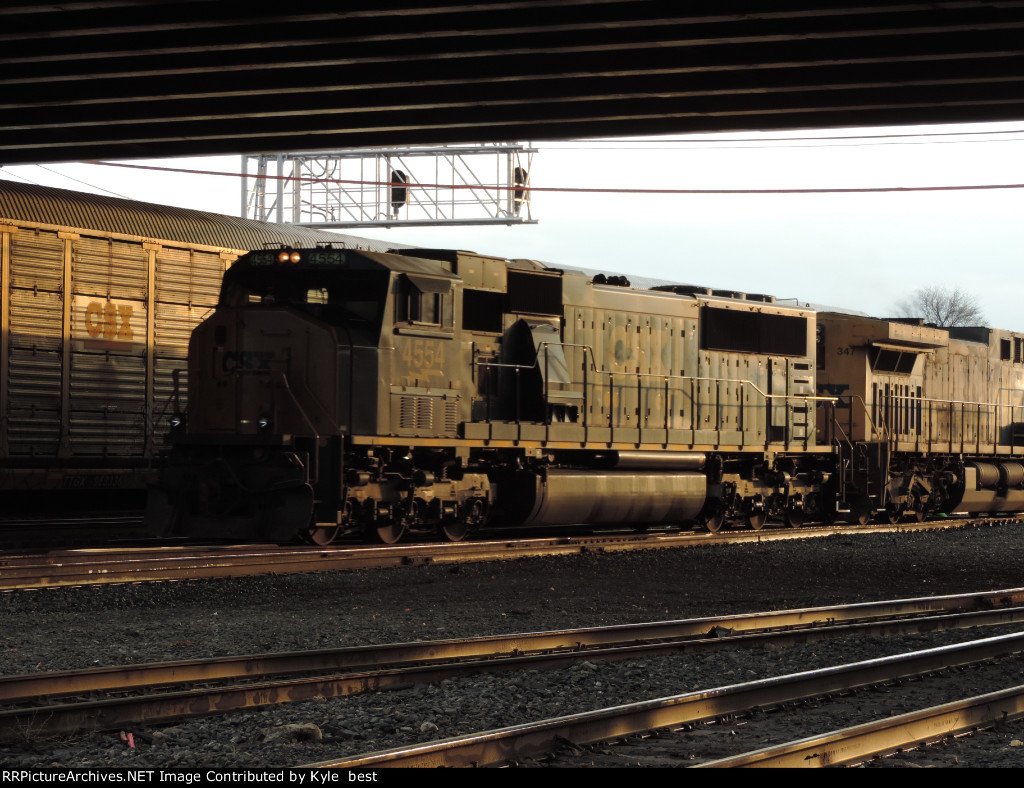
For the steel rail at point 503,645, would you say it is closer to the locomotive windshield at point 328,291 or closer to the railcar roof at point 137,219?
the locomotive windshield at point 328,291

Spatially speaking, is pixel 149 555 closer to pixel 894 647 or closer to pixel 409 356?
pixel 409 356

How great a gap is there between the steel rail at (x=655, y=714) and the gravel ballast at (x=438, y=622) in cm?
49

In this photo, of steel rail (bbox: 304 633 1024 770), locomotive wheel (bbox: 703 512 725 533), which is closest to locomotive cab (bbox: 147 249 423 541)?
steel rail (bbox: 304 633 1024 770)

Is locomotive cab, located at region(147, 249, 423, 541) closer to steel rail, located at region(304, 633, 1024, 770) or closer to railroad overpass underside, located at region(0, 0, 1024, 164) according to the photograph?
railroad overpass underside, located at region(0, 0, 1024, 164)

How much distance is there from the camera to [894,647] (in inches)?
331

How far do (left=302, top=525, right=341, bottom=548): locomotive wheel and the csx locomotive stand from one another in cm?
2

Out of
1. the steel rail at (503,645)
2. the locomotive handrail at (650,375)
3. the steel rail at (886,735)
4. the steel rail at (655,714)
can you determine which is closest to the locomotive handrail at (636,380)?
the locomotive handrail at (650,375)

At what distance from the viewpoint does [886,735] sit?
17.9 ft

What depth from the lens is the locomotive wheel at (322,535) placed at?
13.2 metres

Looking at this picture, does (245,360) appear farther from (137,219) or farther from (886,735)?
(886,735)

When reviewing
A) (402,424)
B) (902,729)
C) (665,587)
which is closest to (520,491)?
(402,424)

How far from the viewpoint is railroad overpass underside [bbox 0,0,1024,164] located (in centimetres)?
1104

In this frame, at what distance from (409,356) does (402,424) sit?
741 millimetres

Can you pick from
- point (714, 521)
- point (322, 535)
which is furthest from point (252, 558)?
point (714, 521)
